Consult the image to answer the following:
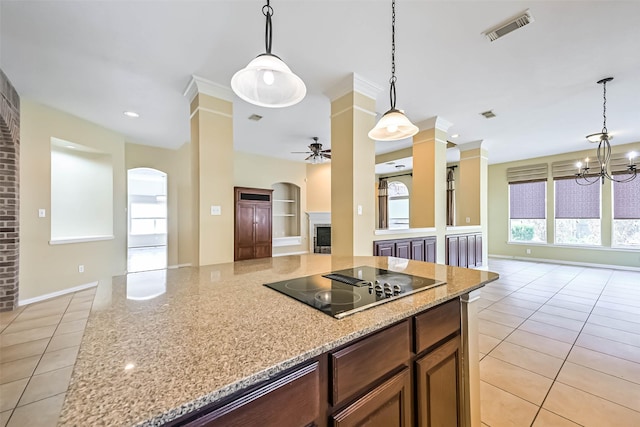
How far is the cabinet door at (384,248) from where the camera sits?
3.50m

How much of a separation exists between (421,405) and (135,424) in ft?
3.47

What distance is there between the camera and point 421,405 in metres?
1.07

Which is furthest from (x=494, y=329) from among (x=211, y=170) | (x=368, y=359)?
(x=211, y=170)

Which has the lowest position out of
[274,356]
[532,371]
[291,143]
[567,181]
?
[532,371]

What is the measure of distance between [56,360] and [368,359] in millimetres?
2887

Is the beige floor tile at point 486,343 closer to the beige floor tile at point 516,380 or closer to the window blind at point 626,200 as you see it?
the beige floor tile at point 516,380

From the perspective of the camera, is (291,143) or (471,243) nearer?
(471,243)

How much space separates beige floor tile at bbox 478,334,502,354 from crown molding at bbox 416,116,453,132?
328cm

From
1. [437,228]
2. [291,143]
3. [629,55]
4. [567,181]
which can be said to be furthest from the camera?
[567,181]

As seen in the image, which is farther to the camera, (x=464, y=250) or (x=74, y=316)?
(x=464, y=250)

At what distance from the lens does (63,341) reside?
8.41 feet

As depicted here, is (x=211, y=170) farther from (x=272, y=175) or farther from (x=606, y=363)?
(x=606, y=363)

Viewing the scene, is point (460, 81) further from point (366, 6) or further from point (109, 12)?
point (109, 12)

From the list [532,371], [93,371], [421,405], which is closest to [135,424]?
[93,371]
